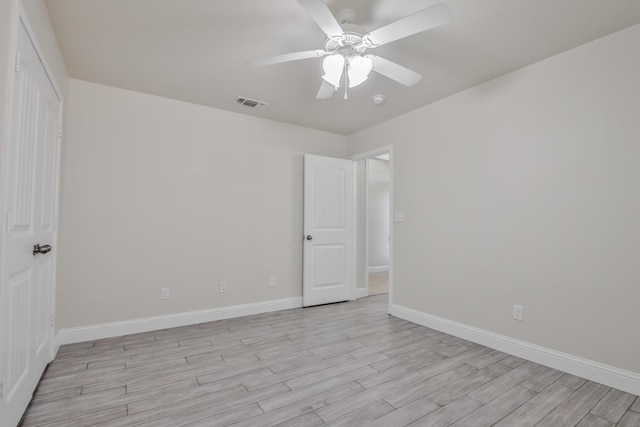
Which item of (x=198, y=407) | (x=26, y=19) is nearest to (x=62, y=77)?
(x=26, y=19)

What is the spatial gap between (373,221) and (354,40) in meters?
5.75

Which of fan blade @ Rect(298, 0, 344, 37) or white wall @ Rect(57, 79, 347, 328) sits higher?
fan blade @ Rect(298, 0, 344, 37)

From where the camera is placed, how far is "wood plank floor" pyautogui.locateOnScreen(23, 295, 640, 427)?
177 centimetres

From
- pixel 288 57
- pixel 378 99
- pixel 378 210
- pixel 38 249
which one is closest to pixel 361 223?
pixel 378 99

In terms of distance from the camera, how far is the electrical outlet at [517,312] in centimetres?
263

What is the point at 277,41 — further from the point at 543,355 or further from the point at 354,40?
the point at 543,355

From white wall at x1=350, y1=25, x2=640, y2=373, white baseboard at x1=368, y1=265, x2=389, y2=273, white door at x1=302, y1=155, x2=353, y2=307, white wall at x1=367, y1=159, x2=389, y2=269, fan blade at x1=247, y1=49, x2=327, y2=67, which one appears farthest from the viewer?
white wall at x1=367, y1=159, x2=389, y2=269

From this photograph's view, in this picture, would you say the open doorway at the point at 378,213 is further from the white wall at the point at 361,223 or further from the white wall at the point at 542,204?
the white wall at the point at 542,204

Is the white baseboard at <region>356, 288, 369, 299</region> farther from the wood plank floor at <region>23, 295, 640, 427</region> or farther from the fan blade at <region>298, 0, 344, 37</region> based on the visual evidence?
the fan blade at <region>298, 0, 344, 37</region>

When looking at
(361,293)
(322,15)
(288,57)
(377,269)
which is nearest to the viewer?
(322,15)

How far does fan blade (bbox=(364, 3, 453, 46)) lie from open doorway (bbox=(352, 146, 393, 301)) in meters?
2.21

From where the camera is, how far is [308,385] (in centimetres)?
212

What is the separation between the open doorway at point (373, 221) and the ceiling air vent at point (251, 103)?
62.5 inches

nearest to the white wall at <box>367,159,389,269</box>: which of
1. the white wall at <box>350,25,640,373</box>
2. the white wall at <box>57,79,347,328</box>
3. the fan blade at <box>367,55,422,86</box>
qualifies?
the white wall at <box>57,79,347,328</box>
